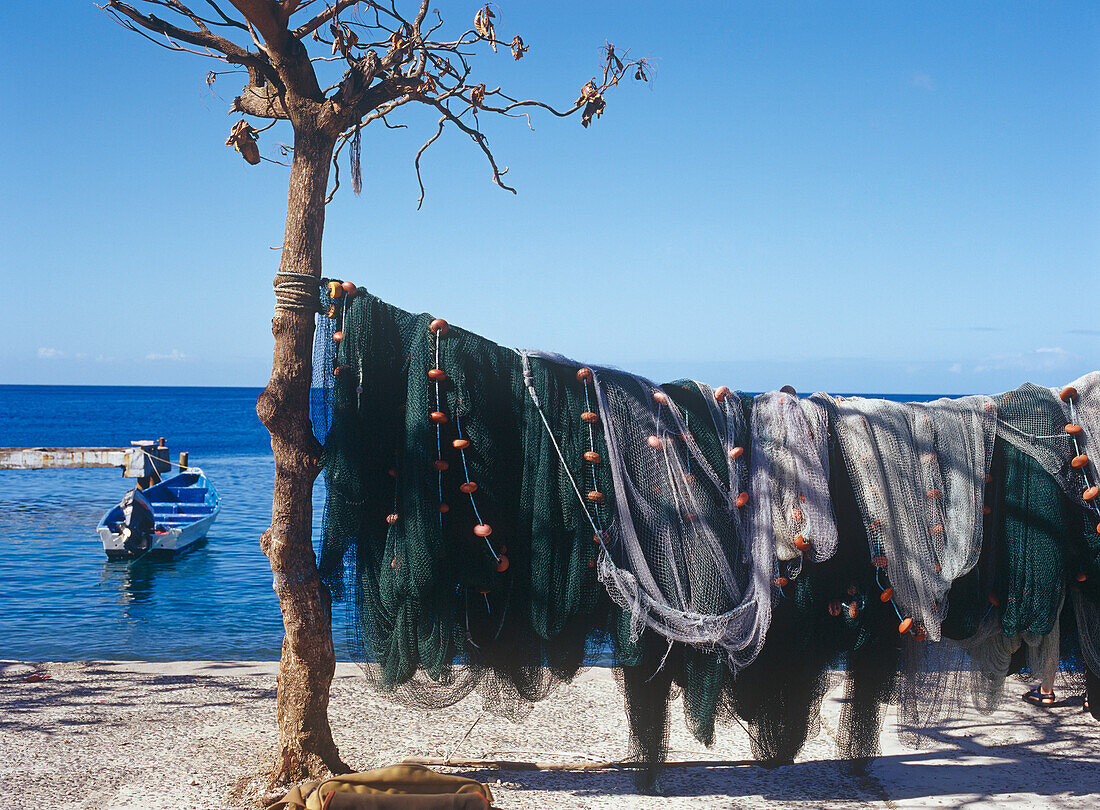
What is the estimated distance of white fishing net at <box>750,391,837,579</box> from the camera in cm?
409

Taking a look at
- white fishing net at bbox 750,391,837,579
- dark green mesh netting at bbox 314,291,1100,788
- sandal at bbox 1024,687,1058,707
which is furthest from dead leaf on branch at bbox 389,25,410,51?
sandal at bbox 1024,687,1058,707

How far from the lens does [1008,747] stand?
5.29m

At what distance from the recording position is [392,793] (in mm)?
2992

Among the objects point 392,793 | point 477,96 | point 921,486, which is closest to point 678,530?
A: point 921,486

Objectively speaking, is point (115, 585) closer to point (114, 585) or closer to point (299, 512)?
point (114, 585)

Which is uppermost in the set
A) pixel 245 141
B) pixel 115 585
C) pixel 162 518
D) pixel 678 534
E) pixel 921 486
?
pixel 245 141

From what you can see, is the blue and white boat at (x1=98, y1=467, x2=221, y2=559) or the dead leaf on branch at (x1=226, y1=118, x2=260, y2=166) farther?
the blue and white boat at (x1=98, y1=467, x2=221, y2=559)

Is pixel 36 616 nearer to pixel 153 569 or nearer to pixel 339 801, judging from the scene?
pixel 153 569

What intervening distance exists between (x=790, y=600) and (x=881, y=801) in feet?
4.16

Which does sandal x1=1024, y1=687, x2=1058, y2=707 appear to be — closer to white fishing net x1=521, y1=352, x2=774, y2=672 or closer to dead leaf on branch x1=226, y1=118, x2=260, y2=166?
white fishing net x1=521, y1=352, x2=774, y2=672

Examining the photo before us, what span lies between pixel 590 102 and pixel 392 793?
3.90m

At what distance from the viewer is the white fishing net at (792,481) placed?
4094 millimetres

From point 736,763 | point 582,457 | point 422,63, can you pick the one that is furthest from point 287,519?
point 736,763

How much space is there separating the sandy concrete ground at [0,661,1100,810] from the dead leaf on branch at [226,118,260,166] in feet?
11.5
